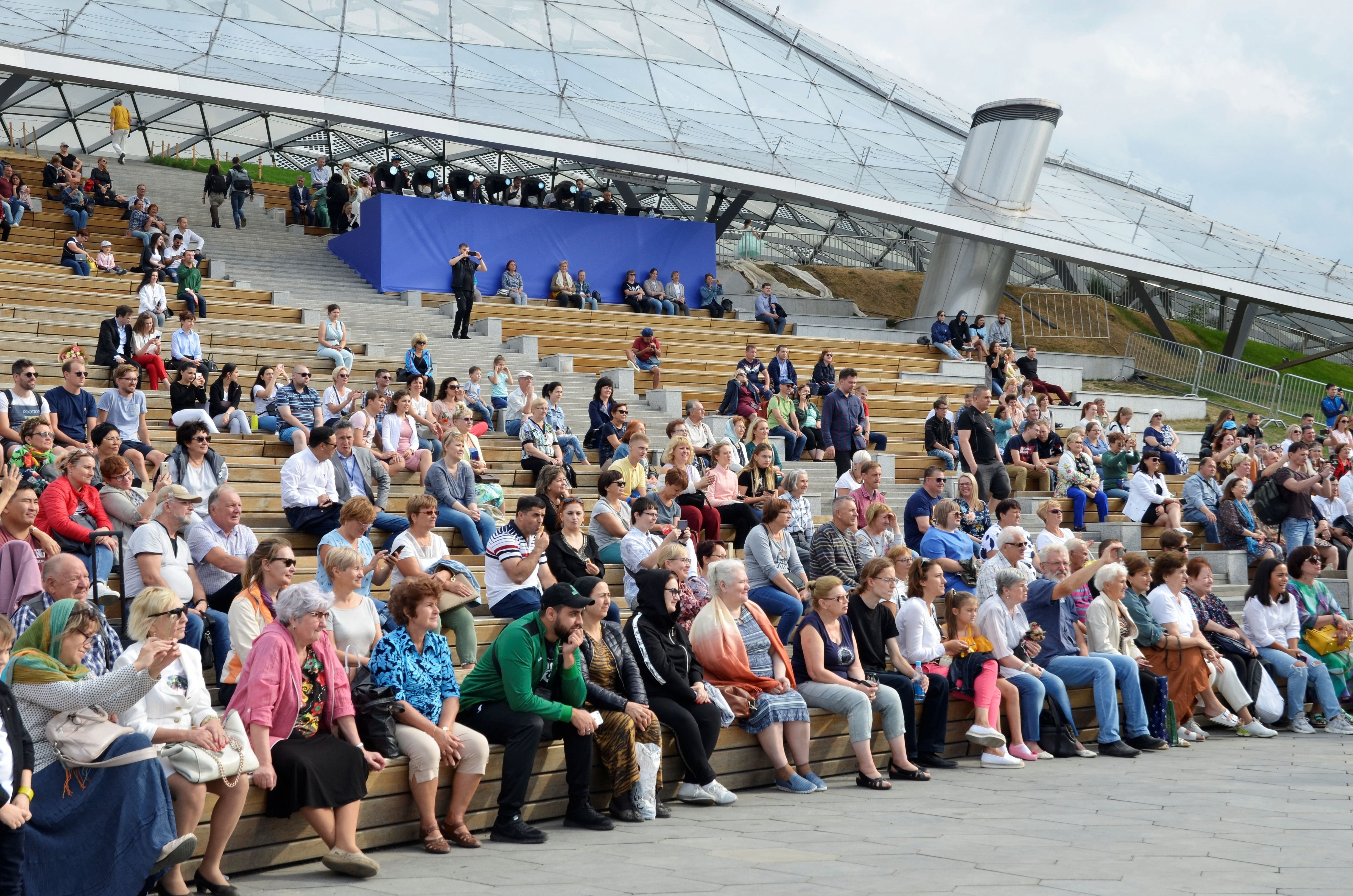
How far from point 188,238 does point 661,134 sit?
8124mm

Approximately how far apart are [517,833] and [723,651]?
1842 mm

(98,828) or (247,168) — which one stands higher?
(247,168)

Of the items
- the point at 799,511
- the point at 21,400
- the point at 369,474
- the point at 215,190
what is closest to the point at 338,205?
the point at 215,190

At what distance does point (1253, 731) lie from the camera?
973cm

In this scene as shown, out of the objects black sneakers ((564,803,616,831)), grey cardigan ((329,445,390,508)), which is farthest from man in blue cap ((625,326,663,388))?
black sneakers ((564,803,616,831))

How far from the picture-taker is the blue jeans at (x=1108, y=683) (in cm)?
876

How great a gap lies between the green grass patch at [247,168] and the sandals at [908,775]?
22.5 metres

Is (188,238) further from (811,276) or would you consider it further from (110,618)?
(811,276)

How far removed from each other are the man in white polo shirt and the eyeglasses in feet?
10.1

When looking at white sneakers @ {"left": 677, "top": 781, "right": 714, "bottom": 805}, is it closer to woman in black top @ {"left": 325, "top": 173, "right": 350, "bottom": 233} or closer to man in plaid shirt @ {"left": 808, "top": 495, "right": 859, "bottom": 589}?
man in plaid shirt @ {"left": 808, "top": 495, "right": 859, "bottom": 589}

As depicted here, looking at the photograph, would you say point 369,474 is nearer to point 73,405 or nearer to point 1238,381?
point 73,405

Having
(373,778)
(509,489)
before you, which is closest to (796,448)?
(509,489)

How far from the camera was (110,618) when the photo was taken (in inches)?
298

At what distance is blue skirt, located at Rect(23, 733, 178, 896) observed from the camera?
179 inches
